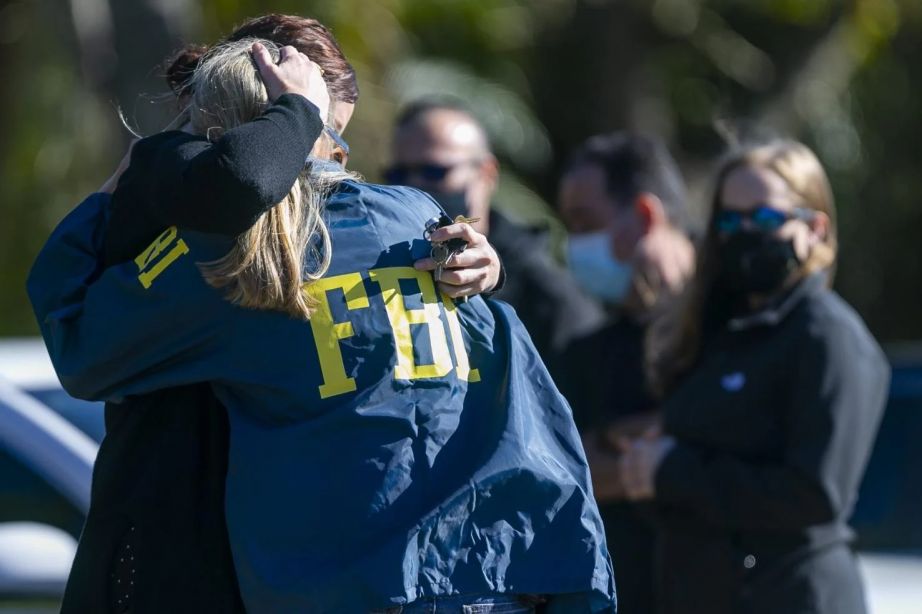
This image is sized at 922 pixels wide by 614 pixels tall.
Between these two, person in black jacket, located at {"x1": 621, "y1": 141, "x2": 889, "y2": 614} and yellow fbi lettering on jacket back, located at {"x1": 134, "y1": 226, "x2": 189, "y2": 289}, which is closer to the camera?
yellow fbi lettering on jacket back, located at {"x1": 134, "y1": 226, "x2": 189, "y2": 289}

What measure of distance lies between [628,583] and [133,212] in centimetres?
211

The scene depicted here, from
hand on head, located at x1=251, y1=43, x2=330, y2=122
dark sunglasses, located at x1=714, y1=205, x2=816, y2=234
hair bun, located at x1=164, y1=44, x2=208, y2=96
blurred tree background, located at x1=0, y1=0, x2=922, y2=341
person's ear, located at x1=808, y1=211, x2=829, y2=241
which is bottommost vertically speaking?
person's ear, located at x1=808, y1=211, x2=829, y2=241

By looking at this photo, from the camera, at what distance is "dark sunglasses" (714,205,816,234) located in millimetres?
3535

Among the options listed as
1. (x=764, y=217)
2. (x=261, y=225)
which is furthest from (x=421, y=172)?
(x=261, y=225)

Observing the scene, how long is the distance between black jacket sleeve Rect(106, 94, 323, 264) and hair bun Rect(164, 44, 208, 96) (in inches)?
7.7

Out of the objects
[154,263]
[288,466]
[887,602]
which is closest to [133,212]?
[154,263]

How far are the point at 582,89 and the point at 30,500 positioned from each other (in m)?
10.4

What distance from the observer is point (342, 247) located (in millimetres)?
2166

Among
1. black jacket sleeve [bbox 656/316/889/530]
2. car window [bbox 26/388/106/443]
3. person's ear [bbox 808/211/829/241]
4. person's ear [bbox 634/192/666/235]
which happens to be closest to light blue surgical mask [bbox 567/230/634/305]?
person's ear [bbox 634/192/666/235]

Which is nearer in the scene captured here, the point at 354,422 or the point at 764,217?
the point at 354,422

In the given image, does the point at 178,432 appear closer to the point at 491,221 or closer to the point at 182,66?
the point at 182,66

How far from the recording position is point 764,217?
3555 millimetres

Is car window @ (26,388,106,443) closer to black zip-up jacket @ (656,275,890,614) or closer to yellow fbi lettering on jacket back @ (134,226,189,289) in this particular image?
black zip-up jacket @ (656,275,890,614)

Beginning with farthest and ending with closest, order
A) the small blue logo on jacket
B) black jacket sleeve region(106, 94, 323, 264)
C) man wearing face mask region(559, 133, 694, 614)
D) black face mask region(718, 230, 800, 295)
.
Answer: man wearing face mask region(559, 133, 694, 614)
black face mask region(718, 230, 800, 295)
the small blue logo on jacket
black jacket sleeve region(106, 94, 323, 264)
